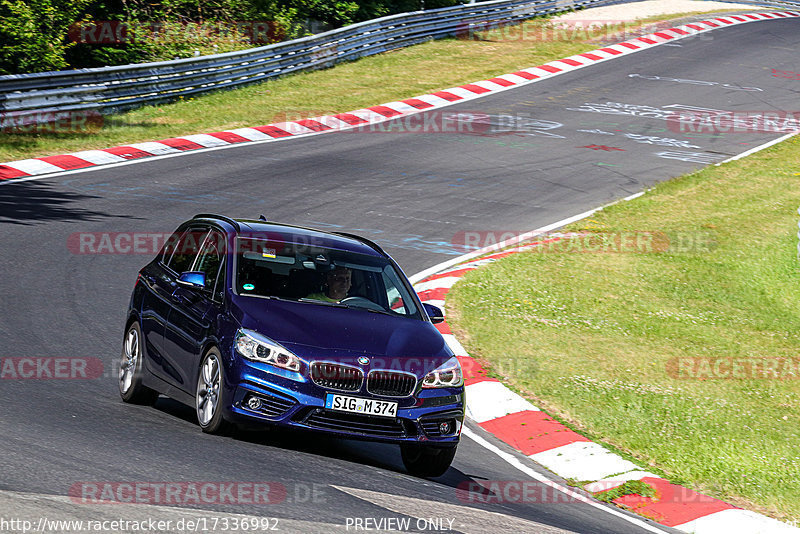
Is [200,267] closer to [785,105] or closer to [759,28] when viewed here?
[785,105]

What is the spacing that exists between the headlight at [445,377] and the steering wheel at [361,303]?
0.83 meters

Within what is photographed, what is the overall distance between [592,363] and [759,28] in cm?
3500

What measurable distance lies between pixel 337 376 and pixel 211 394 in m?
1.01

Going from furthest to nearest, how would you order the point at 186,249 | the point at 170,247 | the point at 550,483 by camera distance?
1. the point at 170,247
2. the point at 186,249
3. the point at 550,483

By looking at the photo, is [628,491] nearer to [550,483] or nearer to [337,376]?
[550,483]

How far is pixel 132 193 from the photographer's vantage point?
1778 centimetres

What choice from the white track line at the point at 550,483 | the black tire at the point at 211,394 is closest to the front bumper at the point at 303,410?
the black tire at the point at 211,394

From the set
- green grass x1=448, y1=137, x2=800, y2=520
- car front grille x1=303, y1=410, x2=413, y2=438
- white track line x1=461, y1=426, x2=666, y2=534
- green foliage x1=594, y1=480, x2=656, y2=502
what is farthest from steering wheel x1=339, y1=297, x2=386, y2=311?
green grass x1=448, y1=137, x2=800, y2=520

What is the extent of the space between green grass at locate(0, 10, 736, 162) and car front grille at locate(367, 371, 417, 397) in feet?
46.0

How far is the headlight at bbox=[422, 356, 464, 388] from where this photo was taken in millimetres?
8070

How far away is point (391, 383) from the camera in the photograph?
7.90 metres

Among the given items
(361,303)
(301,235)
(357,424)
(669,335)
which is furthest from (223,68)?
(357,424)

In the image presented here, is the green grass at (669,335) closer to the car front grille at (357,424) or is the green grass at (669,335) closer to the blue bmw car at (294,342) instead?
the blue bmw car at (294,342)

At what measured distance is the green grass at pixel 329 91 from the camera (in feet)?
72.4
